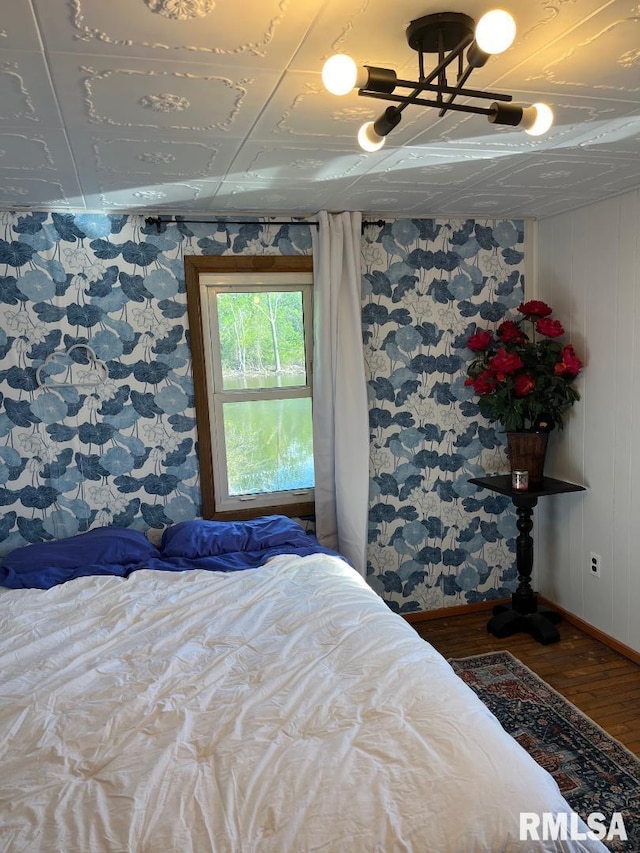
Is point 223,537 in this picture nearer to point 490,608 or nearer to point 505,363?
point 505,363

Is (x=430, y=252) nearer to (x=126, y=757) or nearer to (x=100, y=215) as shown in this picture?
(x=100, y=215)

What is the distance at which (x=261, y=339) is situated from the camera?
3.33m

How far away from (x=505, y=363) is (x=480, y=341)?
235 millimetres

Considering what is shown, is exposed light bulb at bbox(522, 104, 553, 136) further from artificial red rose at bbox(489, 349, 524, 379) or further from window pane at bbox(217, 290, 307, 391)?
window pane at bbox(217, 290, 307, 391)

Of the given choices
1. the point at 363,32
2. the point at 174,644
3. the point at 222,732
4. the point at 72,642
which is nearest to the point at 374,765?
the point at 222,732

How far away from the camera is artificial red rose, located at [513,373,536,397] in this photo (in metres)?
3.22

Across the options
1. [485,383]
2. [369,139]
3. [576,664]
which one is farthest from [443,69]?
[576,664]

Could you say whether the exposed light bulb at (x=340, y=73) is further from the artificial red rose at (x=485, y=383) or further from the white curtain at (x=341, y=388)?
the artificial red rose at (x=485, y=383)

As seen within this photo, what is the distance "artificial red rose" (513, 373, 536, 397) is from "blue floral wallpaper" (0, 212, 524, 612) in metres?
0.40

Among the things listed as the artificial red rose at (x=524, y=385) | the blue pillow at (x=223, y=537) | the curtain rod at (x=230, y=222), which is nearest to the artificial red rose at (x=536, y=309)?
the artificial red rose at (x=524, y=385)

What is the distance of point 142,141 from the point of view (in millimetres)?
1979

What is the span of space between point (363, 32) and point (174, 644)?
1822 millimetres

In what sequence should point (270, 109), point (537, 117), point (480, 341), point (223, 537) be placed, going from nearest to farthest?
point (537, 117), point (270, 109), point (223, 537), point (480, 341)

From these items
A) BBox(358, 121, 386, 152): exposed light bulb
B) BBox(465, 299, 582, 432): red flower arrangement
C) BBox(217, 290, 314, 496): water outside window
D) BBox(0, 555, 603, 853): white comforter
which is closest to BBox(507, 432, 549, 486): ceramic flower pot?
BBox(465, 299, 582, 432): red flower arrangement
